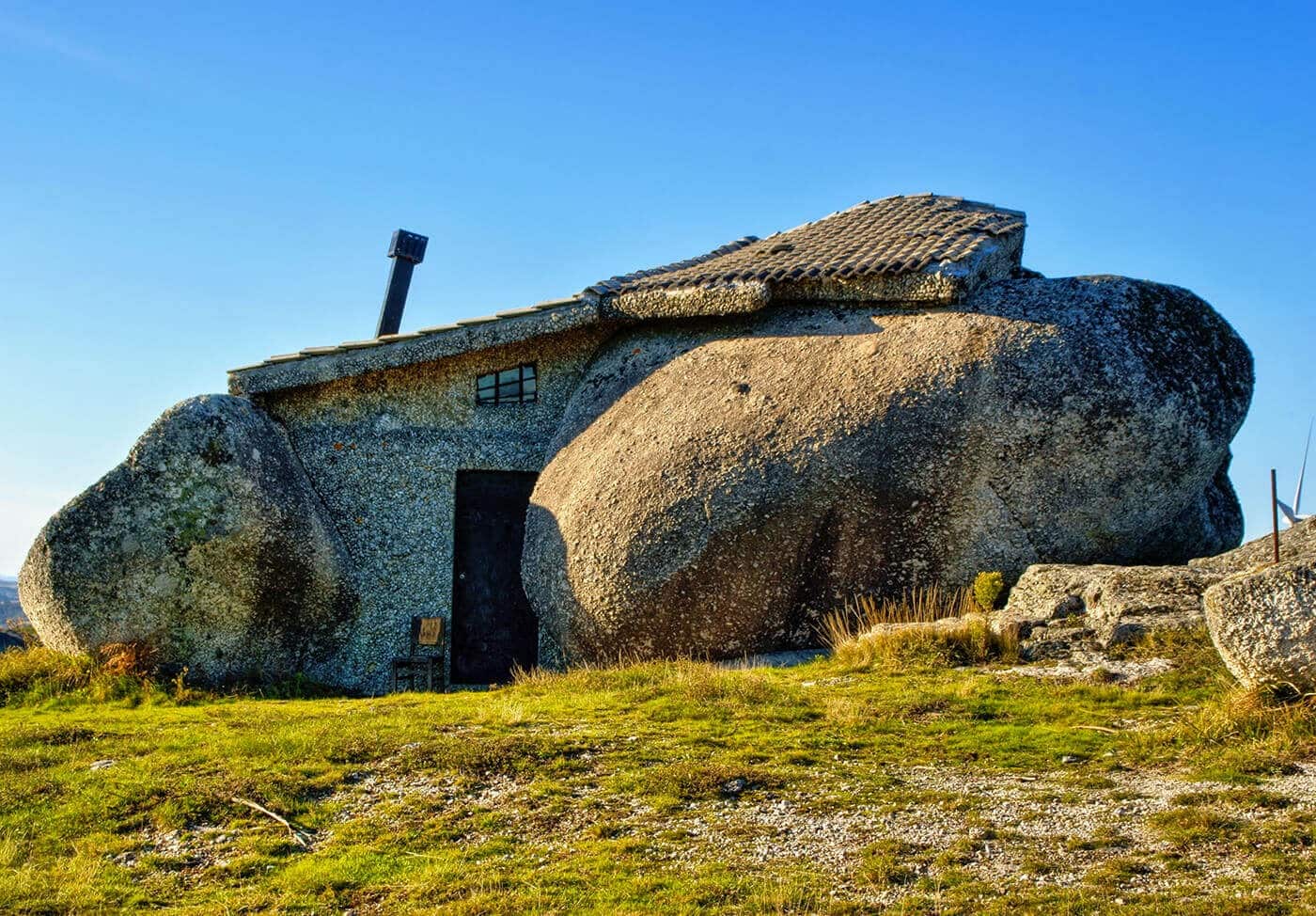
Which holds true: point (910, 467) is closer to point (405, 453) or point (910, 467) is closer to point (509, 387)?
point (509, 387)

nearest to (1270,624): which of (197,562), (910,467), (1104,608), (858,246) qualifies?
(1104,608)

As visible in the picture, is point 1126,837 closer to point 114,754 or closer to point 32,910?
point 32,910

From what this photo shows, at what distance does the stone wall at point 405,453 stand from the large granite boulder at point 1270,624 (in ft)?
26.1

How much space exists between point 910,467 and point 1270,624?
4505 mm

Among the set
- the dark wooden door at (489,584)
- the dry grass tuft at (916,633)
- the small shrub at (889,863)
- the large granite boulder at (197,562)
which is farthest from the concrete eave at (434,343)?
the small shrub at (889,863)

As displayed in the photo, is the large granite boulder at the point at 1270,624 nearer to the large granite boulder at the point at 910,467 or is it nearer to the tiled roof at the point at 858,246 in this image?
the large granite boulder at the point at 910,467

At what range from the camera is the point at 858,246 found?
14.2m

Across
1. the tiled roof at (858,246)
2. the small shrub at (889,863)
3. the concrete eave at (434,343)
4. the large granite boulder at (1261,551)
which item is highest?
the tiled roof at (858,246)

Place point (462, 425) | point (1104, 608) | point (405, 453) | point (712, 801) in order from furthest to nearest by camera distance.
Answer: point (462, 425) < point (405, 453) < point (1104, 608) < point (712, 801)

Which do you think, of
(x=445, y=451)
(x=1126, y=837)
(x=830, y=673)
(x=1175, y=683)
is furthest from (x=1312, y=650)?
(x=445, y=451)

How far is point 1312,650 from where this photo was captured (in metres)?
7.97

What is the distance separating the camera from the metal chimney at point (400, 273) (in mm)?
18297

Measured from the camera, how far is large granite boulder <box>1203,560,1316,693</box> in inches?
313

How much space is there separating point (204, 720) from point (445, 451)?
4.64 meters
